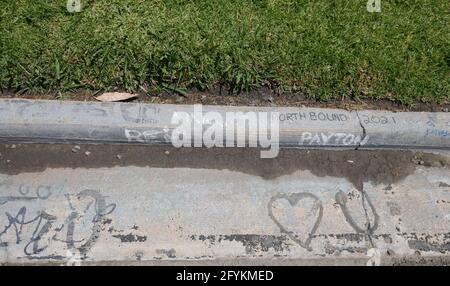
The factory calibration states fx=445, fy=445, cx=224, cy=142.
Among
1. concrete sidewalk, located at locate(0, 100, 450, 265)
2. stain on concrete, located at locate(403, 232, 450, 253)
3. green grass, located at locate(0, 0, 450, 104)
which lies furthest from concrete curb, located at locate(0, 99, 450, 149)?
stain on concrete, located at locate(403, 232, 450, 253)

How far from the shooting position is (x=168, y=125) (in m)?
2.84

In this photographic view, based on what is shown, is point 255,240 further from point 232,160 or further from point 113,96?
point 113,96

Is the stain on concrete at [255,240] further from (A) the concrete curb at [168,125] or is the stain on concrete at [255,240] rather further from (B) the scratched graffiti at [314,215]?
(A) the concrete curb at [168,125]

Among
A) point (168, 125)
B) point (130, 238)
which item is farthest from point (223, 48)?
point (130, 238)

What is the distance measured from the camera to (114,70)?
→ 3.02 metres

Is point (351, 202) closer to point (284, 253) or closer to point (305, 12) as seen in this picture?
point (284, 253)

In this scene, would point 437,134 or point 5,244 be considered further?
point 437,134

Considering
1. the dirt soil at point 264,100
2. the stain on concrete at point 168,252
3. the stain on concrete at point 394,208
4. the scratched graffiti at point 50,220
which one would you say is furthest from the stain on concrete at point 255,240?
the dirt soil at point 264,100

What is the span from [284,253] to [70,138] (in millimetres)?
1496

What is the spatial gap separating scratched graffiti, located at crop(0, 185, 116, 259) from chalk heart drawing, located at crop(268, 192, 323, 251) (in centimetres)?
97

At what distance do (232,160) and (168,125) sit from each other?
0.47m

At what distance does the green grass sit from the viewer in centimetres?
301
